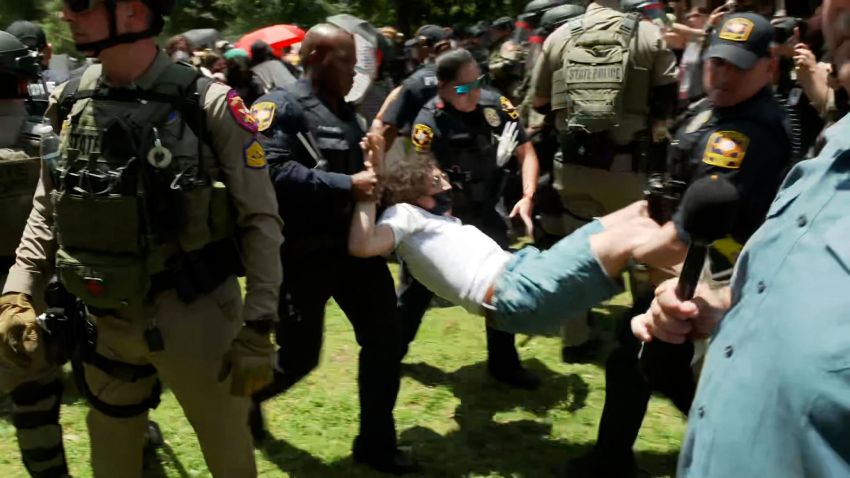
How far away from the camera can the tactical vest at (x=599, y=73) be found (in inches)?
189

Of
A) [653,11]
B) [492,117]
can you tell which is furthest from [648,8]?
[492,117]

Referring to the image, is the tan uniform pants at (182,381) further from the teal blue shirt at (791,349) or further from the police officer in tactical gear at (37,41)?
the police officer in tactical gear at (37,41)

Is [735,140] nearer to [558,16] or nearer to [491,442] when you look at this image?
[491,442]

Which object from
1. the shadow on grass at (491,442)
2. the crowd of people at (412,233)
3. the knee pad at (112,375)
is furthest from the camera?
the shadow on grass at (491,442)

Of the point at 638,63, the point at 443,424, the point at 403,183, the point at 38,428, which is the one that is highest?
the point at 638,63

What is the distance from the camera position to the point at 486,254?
3.14 meters

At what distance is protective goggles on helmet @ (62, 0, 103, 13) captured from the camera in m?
2.48

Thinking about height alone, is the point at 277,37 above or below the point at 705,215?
below

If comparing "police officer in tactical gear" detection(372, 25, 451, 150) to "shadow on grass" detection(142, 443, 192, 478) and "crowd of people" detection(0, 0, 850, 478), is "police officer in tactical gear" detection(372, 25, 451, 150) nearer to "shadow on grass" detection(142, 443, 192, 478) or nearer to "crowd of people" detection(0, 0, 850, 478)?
"crowd of people" detection(0, 0, 850, 478)

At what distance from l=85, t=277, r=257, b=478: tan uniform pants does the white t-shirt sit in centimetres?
79

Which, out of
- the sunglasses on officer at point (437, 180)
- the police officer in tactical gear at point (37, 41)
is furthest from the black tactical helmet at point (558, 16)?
the police officer in tactical gear at point (37, 41)

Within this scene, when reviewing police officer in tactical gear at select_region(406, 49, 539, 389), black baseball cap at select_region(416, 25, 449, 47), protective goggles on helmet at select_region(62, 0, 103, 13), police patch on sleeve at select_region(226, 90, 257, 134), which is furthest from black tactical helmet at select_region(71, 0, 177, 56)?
black baseball cap at select_region(416, 25, 449, 47)

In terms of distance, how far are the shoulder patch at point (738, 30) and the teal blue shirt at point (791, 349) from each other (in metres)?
1.95

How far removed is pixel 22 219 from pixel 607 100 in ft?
10.0
